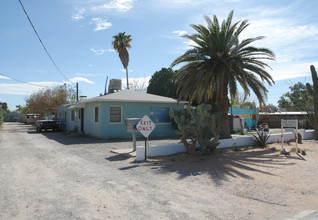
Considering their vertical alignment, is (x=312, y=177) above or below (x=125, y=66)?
below

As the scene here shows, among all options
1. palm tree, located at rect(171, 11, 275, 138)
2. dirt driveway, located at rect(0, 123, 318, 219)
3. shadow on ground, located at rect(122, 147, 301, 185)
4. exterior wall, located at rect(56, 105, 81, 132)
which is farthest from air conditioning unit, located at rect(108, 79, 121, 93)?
shadow on ground, located at rect(122, 147, 301, 185)

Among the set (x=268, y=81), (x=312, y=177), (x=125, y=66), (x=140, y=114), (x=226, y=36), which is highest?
(x=125, y=66)

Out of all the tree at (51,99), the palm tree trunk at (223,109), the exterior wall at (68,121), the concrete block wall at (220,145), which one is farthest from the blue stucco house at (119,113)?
the tree at (51,99)

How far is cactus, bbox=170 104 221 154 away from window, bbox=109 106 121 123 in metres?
7.57

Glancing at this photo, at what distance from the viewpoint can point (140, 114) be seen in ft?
57.2

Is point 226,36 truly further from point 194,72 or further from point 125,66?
point 125,66

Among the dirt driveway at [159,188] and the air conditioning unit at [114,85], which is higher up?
the air conditioning unit at [114,85]

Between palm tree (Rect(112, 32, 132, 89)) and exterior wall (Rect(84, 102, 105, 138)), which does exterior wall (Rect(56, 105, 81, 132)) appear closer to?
exterior wall (Rect(84, 102, 105, 138))

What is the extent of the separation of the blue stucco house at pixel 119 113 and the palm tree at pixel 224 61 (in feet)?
8.80

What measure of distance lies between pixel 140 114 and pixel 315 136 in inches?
449

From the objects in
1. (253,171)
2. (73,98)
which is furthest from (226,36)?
(73,98)

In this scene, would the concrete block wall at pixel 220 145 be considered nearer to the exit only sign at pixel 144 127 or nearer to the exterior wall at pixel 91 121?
the exit only sign at pixel 144 127

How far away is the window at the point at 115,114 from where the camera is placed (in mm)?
16484

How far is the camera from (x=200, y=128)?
9.88 metres
